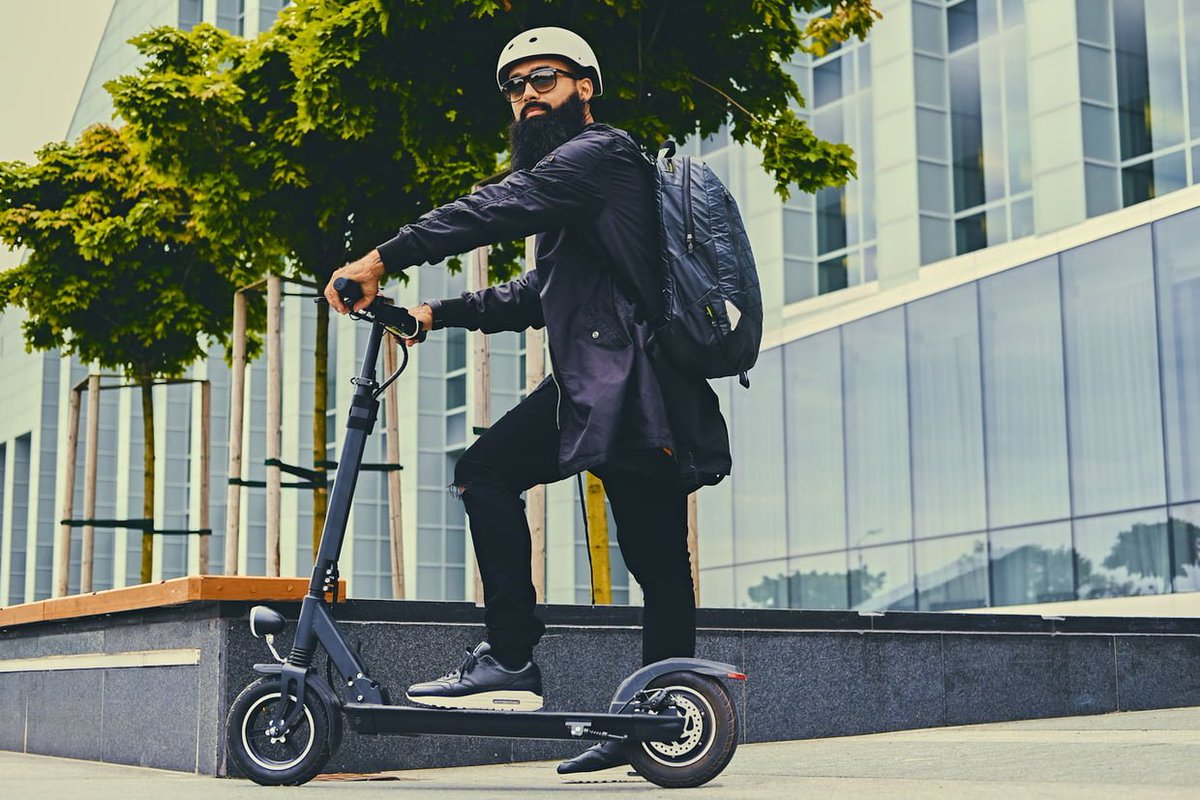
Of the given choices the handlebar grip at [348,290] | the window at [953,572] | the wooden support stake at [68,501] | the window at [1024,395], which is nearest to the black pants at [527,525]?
the handlebar grip at [348,290]

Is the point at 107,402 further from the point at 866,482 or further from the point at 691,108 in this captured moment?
the point at 691,108

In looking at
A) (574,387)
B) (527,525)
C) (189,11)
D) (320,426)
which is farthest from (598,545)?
(189,11)

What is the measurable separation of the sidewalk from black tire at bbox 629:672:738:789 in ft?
0.19

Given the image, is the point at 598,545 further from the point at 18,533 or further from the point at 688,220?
the point at 18,533

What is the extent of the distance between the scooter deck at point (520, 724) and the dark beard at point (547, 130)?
157cm

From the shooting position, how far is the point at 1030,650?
8367 millimetres

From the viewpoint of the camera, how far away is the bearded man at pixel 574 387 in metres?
4.42

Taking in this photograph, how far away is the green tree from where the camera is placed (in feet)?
45.5

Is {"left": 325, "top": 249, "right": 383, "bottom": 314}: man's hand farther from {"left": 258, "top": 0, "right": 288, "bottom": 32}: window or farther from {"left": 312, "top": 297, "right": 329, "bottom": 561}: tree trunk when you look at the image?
{"left": 258, "top": 0, "right": 288, "bottom": 32}: window

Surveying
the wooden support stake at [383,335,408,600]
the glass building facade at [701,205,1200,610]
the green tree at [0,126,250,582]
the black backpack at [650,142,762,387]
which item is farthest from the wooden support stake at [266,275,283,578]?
the glass building facade at [701,205,1200,610]

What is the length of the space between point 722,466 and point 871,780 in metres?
1.09

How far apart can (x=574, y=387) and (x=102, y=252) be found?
1024 cm

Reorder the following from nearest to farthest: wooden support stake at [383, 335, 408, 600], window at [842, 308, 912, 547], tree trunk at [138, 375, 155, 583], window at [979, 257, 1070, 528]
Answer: wooden support stake at [383, 335, 408, 600] < tree trunk at [138, 375, 155, 583] < window at [979, 257, 1070, 528] < window at [842, 308, 912, 547]

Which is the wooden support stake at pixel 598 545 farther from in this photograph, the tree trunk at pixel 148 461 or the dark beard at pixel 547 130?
the tree trunk at pixel 148 461
